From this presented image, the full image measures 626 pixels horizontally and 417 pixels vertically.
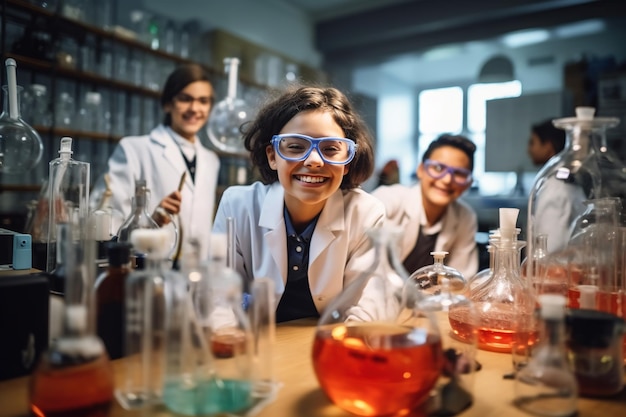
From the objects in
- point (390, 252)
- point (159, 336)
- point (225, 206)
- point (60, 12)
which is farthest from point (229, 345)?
point (60, 12)

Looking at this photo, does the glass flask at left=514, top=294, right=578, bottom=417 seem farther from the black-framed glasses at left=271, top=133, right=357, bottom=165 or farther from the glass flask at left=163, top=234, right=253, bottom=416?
the black-framed glasses at left=271, top=133, right=357, bottom=165

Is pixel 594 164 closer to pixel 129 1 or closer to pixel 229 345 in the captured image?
pixel 229 345

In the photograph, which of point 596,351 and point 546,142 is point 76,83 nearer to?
point 546,142

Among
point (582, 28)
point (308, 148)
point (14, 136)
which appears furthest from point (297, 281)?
point (582, 28)

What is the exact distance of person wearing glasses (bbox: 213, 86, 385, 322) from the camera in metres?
1.27

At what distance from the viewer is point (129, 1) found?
394 centimetres

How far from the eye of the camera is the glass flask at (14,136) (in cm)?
140

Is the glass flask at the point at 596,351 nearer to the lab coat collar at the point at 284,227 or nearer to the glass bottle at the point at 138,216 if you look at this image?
the lab coat collar at the point at 284,227

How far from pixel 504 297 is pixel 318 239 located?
508 mm

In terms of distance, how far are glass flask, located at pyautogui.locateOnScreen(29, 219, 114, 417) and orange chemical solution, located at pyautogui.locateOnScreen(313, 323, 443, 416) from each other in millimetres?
307

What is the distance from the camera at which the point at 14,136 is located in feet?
5.23

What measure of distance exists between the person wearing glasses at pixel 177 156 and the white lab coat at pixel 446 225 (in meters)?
1.03

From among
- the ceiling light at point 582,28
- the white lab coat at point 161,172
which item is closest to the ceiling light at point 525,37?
the ceiling light at point 582,28

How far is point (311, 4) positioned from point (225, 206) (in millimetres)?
4519
